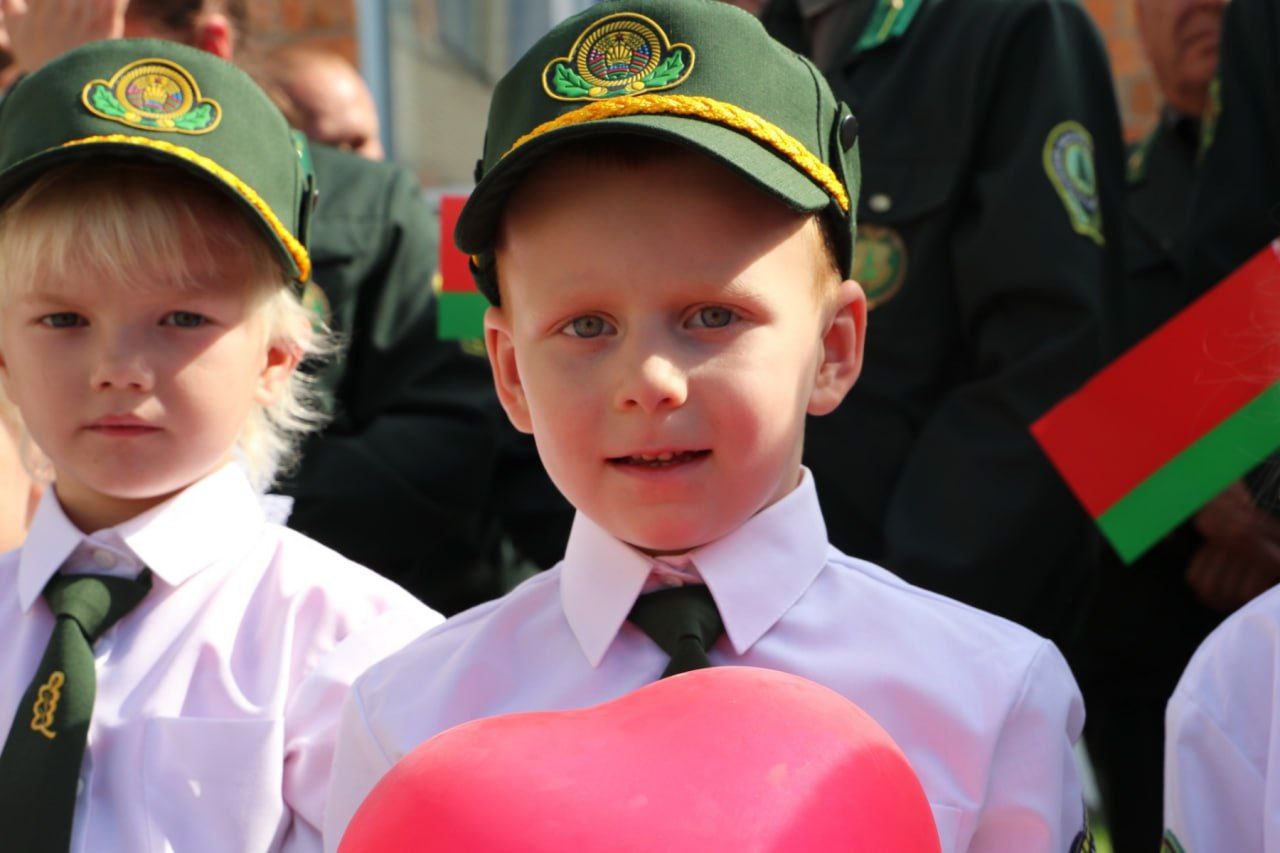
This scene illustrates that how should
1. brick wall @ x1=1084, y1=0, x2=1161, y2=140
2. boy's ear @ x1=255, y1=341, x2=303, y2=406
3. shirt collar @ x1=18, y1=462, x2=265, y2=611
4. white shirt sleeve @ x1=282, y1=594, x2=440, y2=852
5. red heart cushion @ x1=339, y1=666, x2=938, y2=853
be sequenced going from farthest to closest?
brick wall @ x1=1084, y1=0, x2=1161, y2=140 → boy's ear @ x1=255, y1=341, x2=303, y2=406 → shirt collar @ x1=18, y1=462, x2=265, y2=611 → white shirt sleeve @ x1=282, y1=594, x2=440, y2=852 → red heart cushion @ x1=339, y1=666, x2=938, y2=853

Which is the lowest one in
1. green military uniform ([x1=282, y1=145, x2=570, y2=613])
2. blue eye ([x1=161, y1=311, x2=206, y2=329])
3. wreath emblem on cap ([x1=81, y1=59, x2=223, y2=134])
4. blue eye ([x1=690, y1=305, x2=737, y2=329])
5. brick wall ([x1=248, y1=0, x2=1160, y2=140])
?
brick wall ([x1=248, y1=0, x2=1160, y2=140])

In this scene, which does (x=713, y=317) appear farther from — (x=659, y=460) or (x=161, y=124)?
(x=161, y=124)

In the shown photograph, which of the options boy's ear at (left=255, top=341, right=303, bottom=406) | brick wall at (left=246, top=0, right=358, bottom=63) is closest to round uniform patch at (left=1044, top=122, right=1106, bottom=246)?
boy's ear at (left=255, top=341, right=303, bottom=406)

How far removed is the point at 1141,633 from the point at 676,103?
156 centimetres

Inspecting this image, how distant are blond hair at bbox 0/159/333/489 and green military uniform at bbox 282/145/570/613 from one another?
738 mm

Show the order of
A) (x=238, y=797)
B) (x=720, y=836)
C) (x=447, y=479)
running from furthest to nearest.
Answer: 1. (x=447, y=479)
2. (x=238, y=797)
3. (x=720, y=836)

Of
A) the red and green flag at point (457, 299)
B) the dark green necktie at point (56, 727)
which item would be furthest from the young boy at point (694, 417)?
the red and green flag at point (457, 299)

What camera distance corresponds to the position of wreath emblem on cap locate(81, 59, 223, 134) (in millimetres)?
2064

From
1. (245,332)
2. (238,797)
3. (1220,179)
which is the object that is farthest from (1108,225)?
(238,797)

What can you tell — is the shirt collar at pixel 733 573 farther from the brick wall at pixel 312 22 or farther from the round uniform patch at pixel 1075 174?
the brick wall at pixel 312 22

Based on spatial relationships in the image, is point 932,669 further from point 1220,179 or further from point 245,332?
point 1220,179

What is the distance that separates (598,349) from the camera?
168 centimetres

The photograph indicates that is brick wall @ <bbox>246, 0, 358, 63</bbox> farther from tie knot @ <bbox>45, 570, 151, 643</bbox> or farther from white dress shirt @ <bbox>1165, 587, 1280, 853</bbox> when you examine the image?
white dress shirt @ <bbox>1165, 587, 1280, 853</bbox>

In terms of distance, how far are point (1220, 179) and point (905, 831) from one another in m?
1.64
